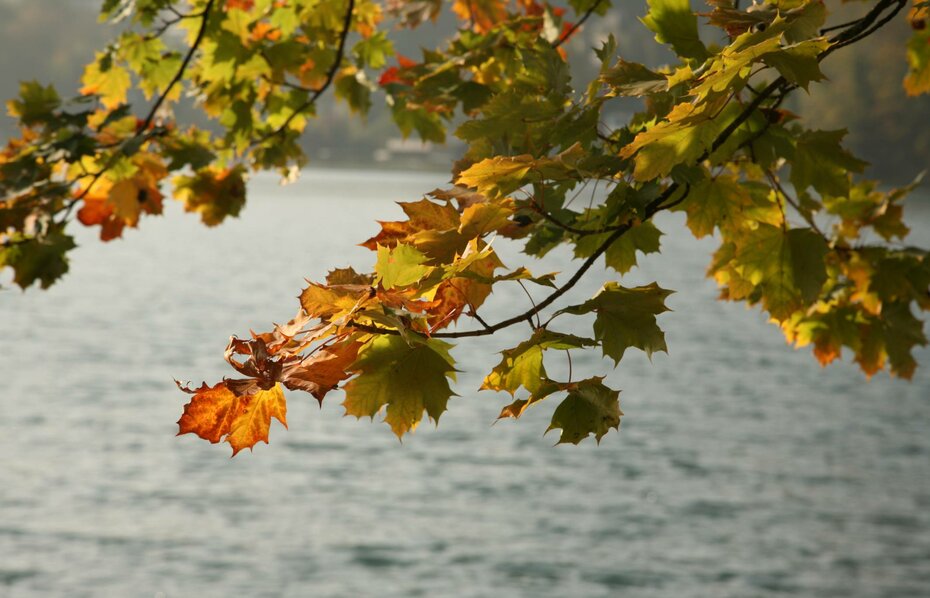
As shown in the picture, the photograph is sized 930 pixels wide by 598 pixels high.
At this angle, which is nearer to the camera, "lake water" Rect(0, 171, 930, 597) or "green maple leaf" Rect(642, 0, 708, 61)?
"green maple leaf" Rect(642, 0, 708, 61)

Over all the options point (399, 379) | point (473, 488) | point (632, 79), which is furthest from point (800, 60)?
point (473, 488)

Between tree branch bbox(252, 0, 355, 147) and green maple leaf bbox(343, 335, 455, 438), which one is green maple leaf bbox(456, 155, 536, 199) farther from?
tree branch bbox(252, 0, 355, 147)

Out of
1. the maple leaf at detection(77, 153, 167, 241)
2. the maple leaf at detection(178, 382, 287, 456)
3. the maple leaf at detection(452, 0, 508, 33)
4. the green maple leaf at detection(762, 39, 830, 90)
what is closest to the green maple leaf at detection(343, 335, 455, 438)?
the maple leaf at detection(178, 382, 287, 456)

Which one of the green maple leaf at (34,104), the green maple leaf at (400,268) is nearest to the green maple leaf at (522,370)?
the green maple leaf at (400,268)

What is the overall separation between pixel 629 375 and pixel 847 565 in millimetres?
12256

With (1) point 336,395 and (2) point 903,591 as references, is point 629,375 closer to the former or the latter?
(1) point 336,395

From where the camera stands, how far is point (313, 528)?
14070 mm

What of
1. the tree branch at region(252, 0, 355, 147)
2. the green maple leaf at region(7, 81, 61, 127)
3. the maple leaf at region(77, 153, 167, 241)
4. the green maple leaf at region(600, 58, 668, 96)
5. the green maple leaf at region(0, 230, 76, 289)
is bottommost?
the green maple leaf at region(0, 230, 76, 289)

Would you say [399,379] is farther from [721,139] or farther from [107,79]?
[107,79]

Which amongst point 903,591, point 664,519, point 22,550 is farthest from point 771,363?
point 22,550

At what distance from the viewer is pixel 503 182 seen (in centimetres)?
164

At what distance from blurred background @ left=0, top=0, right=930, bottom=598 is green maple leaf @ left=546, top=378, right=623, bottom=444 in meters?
8.26

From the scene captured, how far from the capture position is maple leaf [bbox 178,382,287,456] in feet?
5.45

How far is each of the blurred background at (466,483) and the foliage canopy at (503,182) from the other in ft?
19.8
